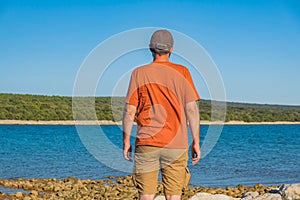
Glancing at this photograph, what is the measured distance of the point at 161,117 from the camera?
15.4 feet

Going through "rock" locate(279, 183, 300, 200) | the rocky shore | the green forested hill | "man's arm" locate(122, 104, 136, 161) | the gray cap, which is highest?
the green forested hill

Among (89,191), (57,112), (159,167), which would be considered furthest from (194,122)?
(57,112)

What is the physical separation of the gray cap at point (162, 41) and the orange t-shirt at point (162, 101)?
0.15 metres

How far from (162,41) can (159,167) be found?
115cm

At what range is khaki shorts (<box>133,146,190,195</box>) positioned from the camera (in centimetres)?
471

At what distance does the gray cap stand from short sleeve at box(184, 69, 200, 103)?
0.29 meters

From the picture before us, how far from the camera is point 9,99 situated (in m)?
82.9

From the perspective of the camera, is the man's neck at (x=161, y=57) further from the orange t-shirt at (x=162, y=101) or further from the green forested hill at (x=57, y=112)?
the green forested hill at (x=57, y=112)

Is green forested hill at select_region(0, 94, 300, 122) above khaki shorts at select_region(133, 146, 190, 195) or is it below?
above

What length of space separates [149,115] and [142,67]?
0.45 m

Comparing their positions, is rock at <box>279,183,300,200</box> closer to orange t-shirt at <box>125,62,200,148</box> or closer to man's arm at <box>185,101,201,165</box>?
man's arm at <box>185,101,201,165</box>

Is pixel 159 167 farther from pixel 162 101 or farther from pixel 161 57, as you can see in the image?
pixel 161 57

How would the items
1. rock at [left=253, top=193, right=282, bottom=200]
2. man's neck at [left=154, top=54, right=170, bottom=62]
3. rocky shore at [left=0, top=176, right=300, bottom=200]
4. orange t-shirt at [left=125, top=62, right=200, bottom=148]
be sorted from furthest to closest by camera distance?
rocky shore at [left=0, top=176, right=300, bottom=200] → rock at [left=253, top=193, right=282, bottom=200] → man's neck at [left=154, top=54, right=170, bottom=62] → orange t-shirt at [left=125, top=62, right=200, bottom=148]

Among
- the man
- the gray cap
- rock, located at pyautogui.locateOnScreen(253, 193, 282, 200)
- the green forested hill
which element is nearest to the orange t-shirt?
the man
